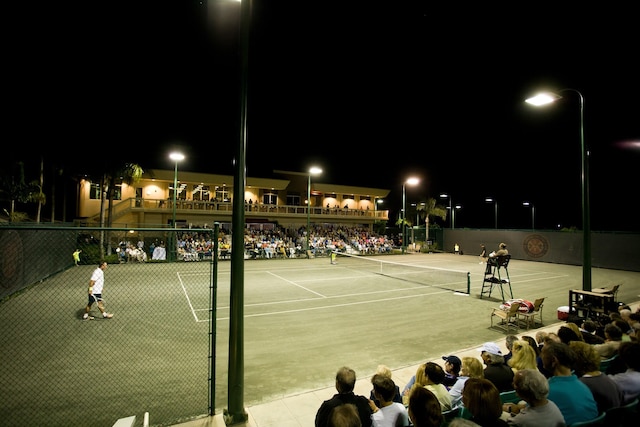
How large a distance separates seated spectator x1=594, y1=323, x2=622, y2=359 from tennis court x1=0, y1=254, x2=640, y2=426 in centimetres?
292

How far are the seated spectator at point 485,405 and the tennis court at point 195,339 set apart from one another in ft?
11.2

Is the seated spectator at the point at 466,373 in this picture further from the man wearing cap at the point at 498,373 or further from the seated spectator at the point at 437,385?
the seated spectator at the point at 437,385

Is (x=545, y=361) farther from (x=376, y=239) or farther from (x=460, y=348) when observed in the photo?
(x=376, y=239)

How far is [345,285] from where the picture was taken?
1608 cm

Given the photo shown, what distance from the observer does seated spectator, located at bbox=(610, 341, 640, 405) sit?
3822 mm

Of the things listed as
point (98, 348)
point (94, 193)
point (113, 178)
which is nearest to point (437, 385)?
point (98, 348)

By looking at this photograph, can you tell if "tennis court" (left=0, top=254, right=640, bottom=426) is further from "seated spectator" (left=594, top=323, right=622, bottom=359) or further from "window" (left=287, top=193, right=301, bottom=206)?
"window" (left=287, top=193, right=301, bottom=206)

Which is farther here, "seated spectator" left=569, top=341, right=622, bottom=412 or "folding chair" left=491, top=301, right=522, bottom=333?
"folding chair" left=491, top=301, right=522, bottom=333

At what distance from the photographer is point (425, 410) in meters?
2.78

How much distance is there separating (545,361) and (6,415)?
7506mm

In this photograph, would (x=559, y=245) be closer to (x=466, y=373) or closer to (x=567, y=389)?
(x=466, y=373)

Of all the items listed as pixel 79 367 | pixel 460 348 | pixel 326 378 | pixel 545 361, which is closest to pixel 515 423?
pixel 545 361

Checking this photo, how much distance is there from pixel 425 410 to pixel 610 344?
4237mm

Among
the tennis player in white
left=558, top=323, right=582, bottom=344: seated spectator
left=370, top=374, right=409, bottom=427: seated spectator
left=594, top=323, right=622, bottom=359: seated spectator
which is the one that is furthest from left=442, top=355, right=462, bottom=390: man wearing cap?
the tennis player in white
